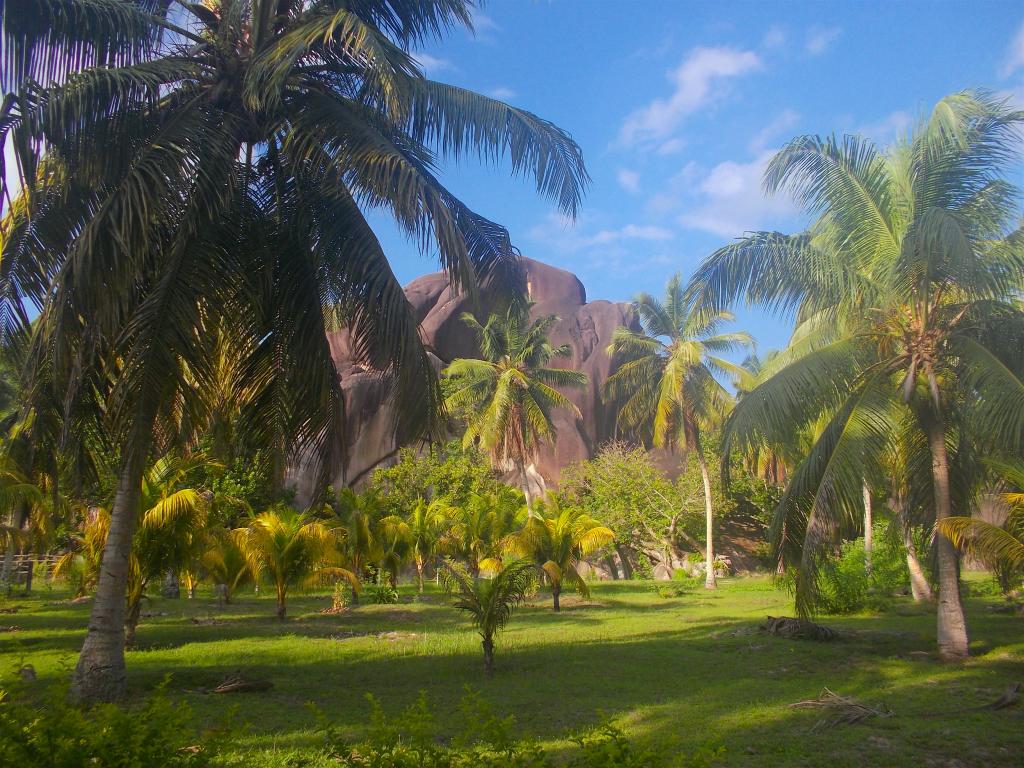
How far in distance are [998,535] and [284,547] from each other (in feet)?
37.7

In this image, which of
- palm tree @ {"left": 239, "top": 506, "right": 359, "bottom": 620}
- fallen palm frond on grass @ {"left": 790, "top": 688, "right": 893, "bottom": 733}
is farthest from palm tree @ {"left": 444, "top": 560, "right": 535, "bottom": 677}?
palm tree @ {"left": 239, "top": 506, "right": 359, "bottom": 620}

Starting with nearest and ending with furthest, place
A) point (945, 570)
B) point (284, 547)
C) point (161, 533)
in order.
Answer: point (945, 570), point (161, 533), point (284, 547)

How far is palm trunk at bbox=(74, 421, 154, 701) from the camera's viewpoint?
6.70 m

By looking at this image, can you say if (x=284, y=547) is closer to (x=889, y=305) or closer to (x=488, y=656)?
(x=488, y=656)

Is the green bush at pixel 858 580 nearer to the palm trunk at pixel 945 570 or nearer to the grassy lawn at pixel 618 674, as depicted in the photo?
the grassy lawn at pixel 618 674

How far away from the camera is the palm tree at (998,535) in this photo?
863 cm

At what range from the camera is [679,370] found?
1022 inches

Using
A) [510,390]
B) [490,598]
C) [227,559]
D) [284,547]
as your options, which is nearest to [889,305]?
[490,598]

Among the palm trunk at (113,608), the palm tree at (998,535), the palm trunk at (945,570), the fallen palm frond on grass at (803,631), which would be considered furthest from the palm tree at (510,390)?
the palm trunk at (113,608)

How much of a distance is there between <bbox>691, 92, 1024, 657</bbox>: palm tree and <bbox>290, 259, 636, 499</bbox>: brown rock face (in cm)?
2593

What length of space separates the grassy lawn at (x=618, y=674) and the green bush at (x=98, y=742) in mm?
386

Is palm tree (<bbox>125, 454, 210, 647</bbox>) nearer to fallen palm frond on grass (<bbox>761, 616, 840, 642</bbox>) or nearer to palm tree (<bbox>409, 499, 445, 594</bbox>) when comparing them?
fallen palm frond on grass (<bbox>761, 616, 840, 642</bbox>)

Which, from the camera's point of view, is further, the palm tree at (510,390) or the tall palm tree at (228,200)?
the palm tree at (510,390)

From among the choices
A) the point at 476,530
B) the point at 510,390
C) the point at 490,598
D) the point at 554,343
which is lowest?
the point at 490,598
